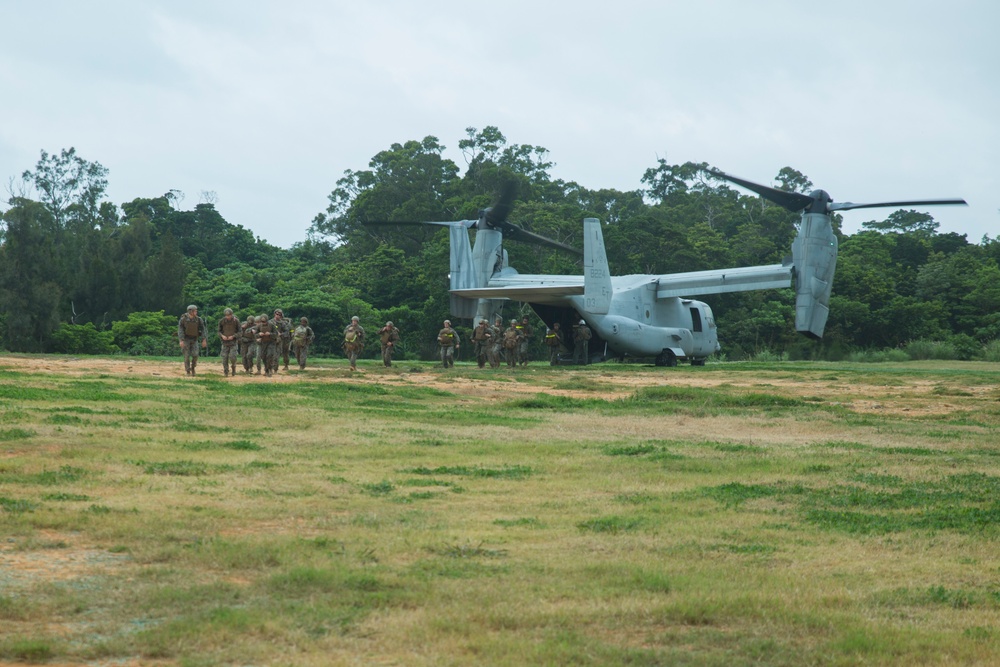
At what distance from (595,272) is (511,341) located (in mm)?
3816

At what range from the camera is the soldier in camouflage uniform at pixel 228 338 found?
2875cm

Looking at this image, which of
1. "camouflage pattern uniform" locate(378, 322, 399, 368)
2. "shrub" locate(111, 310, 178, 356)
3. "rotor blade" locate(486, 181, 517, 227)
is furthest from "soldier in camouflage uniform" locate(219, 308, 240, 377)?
"shrub" locate(111, 310, 178, 356)

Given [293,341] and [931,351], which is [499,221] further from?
[931,351]

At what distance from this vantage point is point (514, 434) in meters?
17.7

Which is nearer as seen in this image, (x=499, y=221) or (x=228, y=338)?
(x=228, y=338)

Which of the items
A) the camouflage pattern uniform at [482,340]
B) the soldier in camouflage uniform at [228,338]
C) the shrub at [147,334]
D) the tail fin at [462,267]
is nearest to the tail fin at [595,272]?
the camouflage pattern uniform at [482,340]

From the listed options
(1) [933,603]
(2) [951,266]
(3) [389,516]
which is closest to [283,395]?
(3) [389,516]

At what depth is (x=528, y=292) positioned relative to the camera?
36594 mm

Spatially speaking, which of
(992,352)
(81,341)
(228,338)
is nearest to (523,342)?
(228,338)

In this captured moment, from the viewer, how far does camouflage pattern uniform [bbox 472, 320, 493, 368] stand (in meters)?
37.1

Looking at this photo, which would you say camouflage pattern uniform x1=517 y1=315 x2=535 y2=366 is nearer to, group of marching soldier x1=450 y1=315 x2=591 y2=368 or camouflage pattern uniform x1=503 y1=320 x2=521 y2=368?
group of marching soldier x1=450 y1=315 x2=591 y2=368

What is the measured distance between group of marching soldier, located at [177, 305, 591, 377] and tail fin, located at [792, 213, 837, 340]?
7.02 m

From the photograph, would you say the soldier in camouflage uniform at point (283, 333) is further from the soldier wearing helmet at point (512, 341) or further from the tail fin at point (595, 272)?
the tail fin at point (595, 272)

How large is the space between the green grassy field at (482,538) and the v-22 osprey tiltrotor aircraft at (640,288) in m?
16.5
